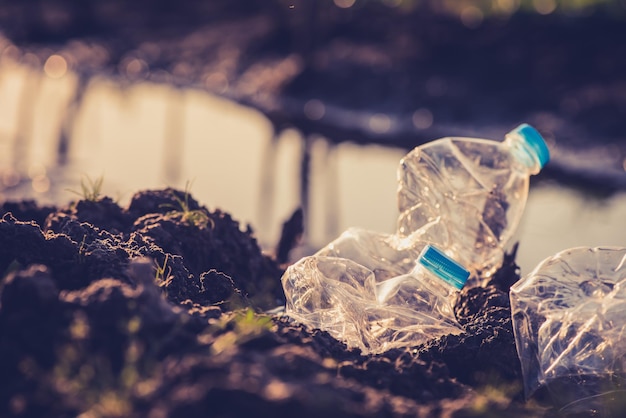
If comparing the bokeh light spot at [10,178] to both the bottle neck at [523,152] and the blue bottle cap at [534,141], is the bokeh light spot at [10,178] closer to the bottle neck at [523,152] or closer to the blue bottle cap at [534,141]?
the bottle neck at [523,152]

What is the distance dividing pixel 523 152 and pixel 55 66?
8377 mm

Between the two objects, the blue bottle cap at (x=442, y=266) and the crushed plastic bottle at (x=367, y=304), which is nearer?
the blue bottle cap at (x=442, y=266)

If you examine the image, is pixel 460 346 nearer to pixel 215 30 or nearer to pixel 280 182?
pixel 280 182

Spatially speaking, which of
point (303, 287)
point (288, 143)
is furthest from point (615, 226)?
point (303, 287)

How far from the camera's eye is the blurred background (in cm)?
691

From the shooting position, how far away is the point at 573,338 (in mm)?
3129

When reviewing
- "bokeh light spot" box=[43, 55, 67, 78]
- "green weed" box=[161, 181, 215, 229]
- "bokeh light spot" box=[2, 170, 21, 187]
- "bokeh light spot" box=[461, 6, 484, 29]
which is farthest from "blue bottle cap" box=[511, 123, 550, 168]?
"bokeh light spot" box=[43, 55, 67, 78]

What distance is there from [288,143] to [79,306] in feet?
20.0

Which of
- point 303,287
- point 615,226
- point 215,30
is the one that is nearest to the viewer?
point 303,287

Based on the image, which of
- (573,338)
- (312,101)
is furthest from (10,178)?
(573,338)

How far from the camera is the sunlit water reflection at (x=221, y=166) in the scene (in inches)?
252

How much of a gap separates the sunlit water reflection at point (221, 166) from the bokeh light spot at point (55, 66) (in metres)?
0.69

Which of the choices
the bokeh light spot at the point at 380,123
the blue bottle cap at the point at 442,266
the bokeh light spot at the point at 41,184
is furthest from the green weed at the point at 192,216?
the bokeh light spot at the point at 380,123

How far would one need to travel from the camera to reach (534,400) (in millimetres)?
2945
